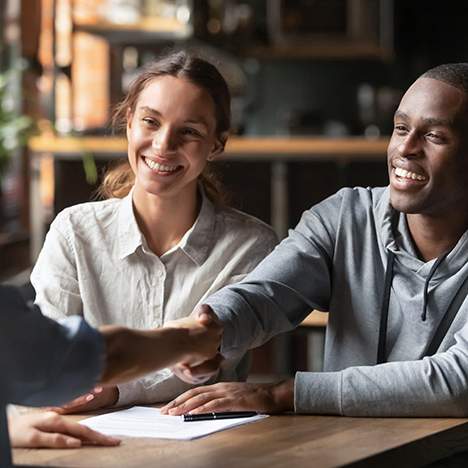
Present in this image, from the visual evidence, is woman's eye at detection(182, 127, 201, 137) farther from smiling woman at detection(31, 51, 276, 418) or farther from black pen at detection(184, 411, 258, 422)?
black pen at detection(184, 411, 258, 422)

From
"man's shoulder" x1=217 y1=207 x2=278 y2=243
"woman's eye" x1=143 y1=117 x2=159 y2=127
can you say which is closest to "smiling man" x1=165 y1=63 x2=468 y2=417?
"man's shoulder" x1=217 y1=207 x2=278 y2=243

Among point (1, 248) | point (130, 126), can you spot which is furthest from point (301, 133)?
point (130, 126)

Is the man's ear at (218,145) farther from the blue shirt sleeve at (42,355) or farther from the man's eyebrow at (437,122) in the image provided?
the blue shirt sleeve at (42,355)

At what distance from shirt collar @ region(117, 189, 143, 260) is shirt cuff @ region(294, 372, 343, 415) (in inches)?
19.3

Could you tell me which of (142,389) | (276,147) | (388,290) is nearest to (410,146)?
(388,290)

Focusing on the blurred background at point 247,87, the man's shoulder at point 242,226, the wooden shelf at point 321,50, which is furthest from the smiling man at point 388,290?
the wooden shelf at point 321,50

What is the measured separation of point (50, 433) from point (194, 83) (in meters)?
0.87

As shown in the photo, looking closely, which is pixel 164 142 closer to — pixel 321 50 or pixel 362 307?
pixel 362 307

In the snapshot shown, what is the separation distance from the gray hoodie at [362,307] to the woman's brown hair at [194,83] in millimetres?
260

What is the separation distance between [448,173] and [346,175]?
12.4 ft

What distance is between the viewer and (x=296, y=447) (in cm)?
193

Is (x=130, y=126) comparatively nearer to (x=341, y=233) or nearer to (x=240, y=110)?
(x=341, y=233)

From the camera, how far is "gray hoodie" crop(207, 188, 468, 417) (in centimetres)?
219

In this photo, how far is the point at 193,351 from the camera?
6.53 feet
